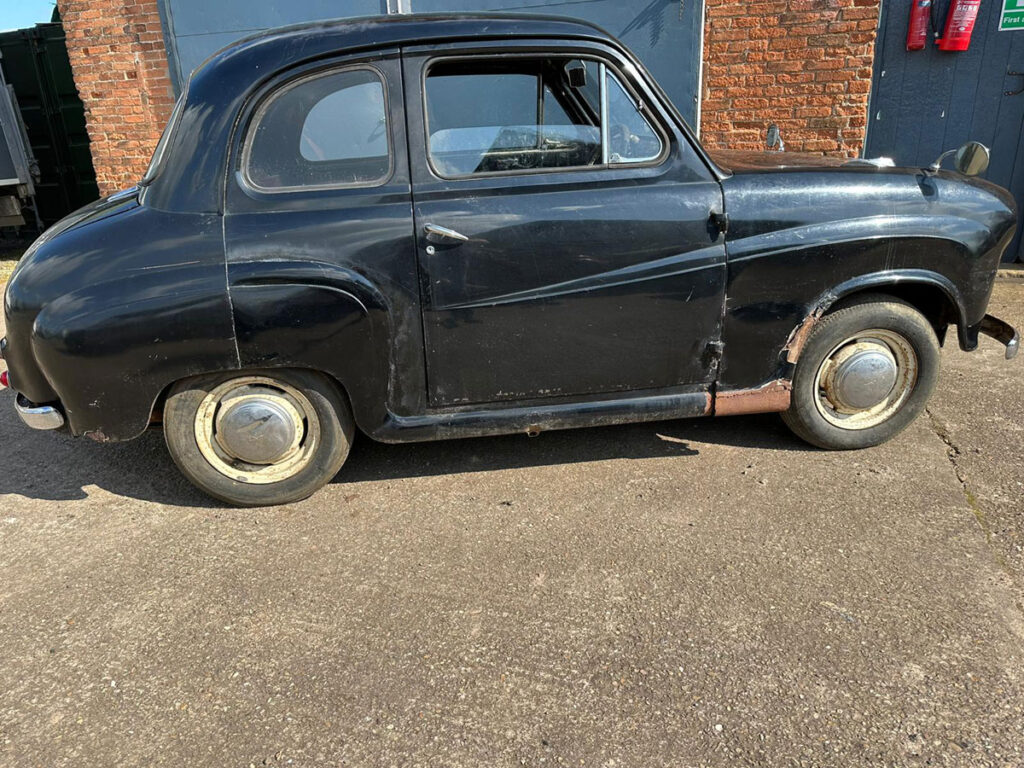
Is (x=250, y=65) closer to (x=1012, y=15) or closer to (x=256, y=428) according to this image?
(x=256, y=428)

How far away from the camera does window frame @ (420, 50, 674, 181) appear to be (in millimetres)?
2988

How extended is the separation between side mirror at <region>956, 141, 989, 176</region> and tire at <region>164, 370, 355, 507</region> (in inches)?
118

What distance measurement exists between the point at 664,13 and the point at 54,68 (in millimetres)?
7827

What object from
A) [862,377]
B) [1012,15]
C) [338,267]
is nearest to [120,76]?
[338,267]

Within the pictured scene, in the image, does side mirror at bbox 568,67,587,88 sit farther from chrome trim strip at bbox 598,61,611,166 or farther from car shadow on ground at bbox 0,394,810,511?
car shadow on ground at bbox 0,394,810,511

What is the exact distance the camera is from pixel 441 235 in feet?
9.69

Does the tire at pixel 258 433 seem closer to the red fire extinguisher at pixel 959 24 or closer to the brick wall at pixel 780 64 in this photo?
the brick wall at pixel 780 64

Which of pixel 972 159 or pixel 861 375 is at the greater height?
pixel 972 159

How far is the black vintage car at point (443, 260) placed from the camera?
291 cm

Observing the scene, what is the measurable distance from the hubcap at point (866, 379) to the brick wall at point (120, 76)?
22.4ft

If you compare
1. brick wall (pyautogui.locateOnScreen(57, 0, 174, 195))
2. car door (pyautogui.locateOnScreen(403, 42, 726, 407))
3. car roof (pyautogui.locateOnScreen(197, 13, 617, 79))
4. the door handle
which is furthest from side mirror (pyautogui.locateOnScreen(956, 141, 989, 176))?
brick wall (pyautogui.locateOnScreen(57, 0, 174, 195))

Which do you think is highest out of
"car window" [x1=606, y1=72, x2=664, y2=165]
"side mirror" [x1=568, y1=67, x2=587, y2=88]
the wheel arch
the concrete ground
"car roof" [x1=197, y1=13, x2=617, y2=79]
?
"car roof" [x1=197, y1=13, x2=617, y2=79]

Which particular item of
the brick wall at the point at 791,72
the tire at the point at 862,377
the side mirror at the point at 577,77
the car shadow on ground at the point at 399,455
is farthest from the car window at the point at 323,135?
the brick wall at the point at 791,72

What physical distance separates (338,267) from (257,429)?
0.79 meters
